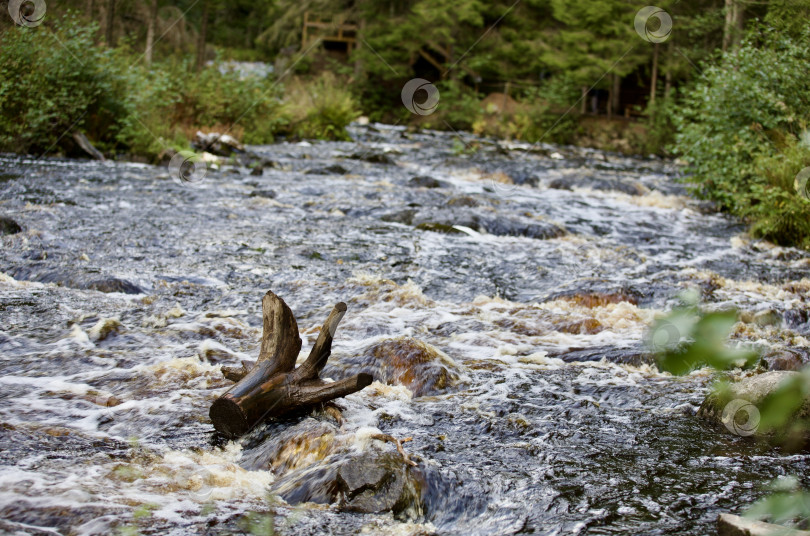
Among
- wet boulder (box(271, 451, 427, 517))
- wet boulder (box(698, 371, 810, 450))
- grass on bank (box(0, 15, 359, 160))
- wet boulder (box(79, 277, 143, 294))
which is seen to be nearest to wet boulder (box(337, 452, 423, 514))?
wet boulder (box(271, 451, 427, 517))

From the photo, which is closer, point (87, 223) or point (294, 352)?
point (294, 352)

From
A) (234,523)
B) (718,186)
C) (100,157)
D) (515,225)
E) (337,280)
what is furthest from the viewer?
(100,157)

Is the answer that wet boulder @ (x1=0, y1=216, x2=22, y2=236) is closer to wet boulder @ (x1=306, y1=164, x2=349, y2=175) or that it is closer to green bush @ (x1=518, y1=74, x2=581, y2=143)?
wet boulder @ (x1=306, y1=164, x2=349, y2=175)

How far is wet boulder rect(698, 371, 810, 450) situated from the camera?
3.56 meters

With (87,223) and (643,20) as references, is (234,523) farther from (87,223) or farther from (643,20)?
(643,20)

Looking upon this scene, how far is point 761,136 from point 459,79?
24075 millimetres

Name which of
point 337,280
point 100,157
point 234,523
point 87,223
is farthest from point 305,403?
point 100,157

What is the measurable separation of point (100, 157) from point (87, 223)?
6.23 m

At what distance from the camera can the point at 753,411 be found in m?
3.74

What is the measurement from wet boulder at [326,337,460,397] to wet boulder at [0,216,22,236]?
200 inches

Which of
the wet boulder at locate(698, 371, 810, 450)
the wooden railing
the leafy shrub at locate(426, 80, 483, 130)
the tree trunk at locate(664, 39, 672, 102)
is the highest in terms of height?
the wooden railing

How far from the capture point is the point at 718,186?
1178 cm

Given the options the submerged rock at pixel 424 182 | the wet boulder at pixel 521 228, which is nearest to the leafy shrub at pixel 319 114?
the submerged rock at pixel 424 182

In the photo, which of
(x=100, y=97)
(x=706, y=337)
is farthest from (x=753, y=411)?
(x=100, y=97)
